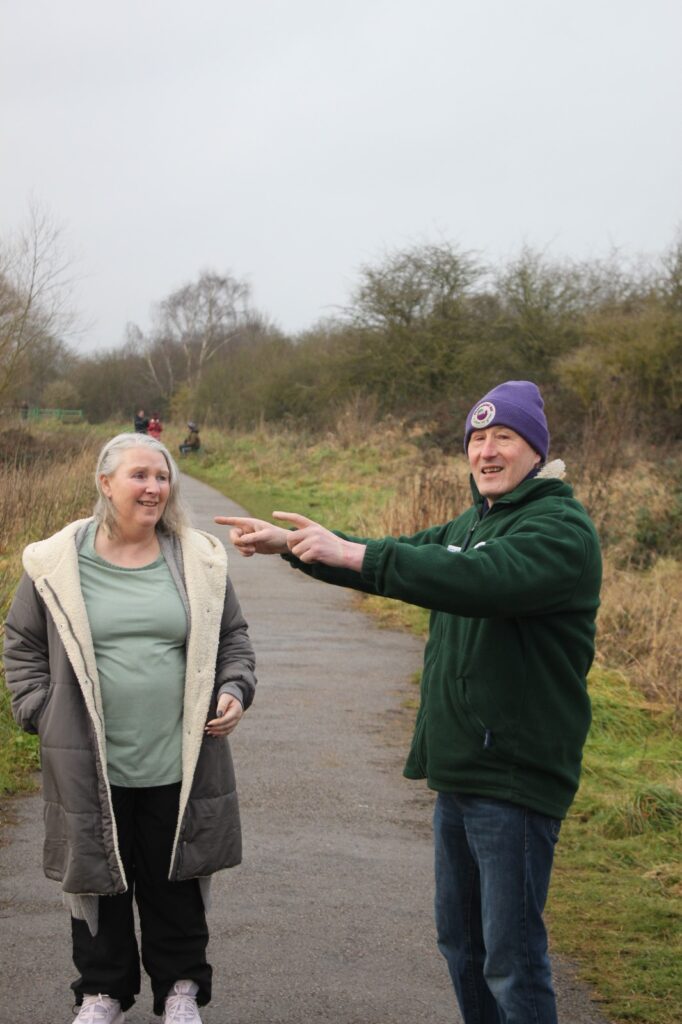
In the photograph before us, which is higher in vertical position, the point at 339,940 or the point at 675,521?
the point at 675,521

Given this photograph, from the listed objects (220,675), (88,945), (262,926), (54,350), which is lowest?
(262,926)

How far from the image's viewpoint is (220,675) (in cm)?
367

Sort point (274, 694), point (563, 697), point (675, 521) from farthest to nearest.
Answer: point (675, 521) → point (274, 694) → point (563, 697)

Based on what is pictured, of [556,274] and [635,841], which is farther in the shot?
[556,274]

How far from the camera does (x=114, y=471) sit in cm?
363

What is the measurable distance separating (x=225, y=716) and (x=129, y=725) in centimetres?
28

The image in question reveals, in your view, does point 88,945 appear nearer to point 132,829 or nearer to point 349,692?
point 132,829

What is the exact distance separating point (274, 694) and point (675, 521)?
7898 millimetres

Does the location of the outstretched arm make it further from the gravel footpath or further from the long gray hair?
the gravel footpath

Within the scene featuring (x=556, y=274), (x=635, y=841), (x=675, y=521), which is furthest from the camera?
(x=556, y=274)

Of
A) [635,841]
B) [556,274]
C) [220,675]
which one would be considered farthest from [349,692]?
[556,274]

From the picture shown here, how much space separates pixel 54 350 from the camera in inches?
1101

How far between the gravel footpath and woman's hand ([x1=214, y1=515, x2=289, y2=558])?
166 cm

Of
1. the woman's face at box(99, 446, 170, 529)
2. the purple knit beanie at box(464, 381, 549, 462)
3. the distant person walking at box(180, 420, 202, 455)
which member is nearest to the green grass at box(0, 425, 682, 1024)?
the purple knit beanie at box(464, 381, 549, 462)
